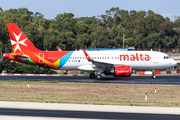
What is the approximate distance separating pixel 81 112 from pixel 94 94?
8.93 meters

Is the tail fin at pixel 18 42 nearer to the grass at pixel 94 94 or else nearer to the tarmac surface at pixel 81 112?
the grass at pixel 94 94

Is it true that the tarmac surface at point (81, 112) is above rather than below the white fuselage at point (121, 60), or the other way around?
below

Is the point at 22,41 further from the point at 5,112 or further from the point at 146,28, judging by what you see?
the point at 146,28

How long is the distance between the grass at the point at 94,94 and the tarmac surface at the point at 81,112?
225 cm

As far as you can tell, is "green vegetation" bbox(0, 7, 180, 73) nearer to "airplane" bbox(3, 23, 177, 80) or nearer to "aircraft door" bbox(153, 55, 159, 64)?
"airplane" bbox(3, 23, 177, 80)

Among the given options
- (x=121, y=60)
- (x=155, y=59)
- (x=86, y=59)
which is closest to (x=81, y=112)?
(x=86, y=59)

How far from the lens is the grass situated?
23.4 meters

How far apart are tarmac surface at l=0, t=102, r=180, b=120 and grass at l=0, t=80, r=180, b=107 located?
7.37 ft

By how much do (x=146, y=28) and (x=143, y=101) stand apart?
Answer: 9550cm

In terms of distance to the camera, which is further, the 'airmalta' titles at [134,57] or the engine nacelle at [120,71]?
the 'airmalta' titles at [134,57]

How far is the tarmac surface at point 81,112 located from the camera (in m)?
16.8

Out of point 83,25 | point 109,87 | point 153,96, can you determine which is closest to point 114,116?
point 153,96

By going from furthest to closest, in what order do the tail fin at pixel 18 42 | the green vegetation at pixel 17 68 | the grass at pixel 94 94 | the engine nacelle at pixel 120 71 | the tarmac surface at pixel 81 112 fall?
the green vegetation at pixel 17 68 → the tail fin at pixel 18 42 → the engine nacelle at pixel 120 71 → the grass at pixel 94 94 → the tarmac surface at pixel 81 112

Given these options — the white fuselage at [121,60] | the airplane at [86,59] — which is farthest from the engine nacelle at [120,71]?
the white fuselage at [121,60]
